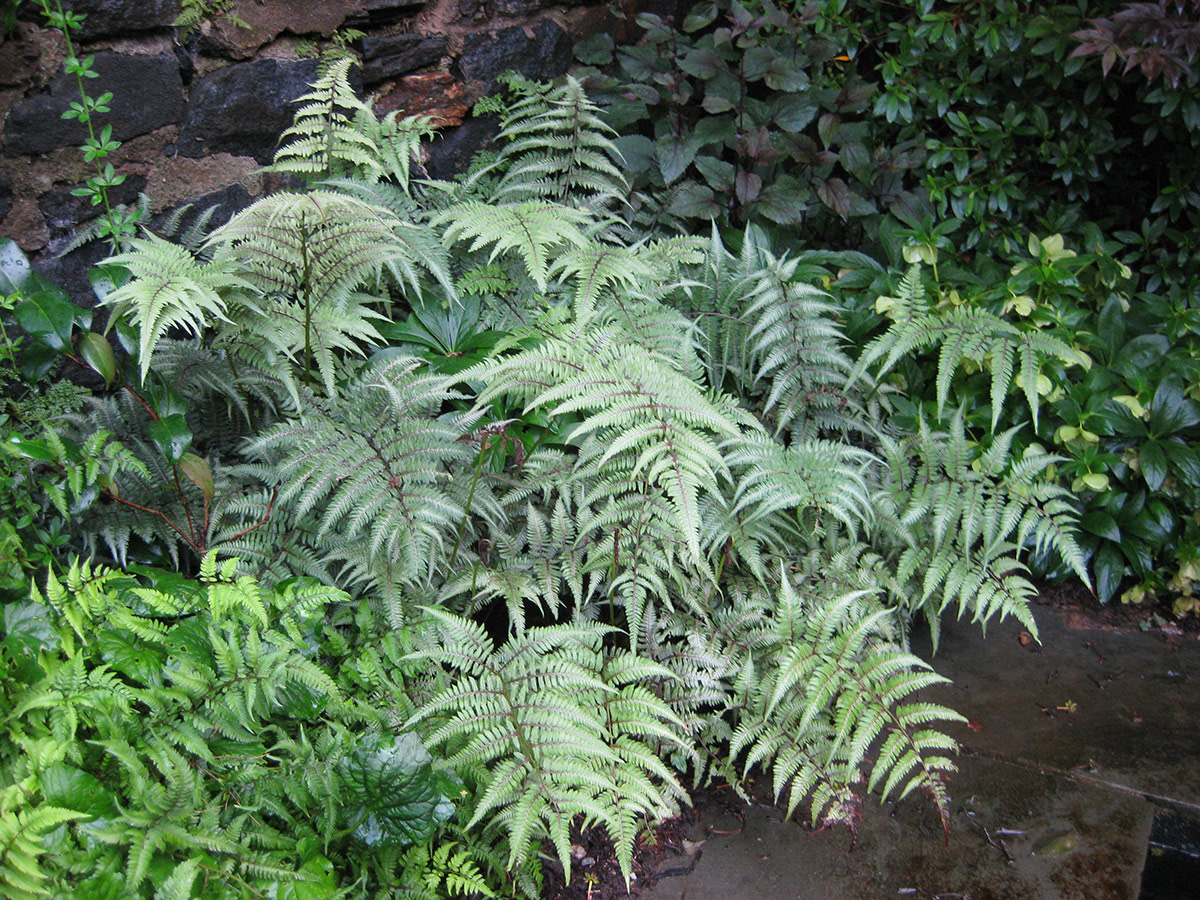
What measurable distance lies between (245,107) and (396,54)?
2.14 feet

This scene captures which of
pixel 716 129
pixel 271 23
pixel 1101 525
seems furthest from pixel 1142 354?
pixel 271 23

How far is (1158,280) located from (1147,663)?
1793mm

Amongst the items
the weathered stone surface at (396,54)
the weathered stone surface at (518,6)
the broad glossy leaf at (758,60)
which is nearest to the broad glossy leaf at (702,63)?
the broad glossy leaf at (758,60)

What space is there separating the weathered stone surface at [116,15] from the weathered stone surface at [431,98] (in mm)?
760

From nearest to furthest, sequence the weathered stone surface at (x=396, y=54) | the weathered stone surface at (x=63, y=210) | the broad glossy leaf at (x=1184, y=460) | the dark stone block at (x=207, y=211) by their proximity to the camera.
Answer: the weathered stone surface at (x=63, y=210) → the dark stone block at (x=207, y=211) → the broad glossy leaf at (x=1184, y=460) → the weathered stone surface at (x=396, y=54)

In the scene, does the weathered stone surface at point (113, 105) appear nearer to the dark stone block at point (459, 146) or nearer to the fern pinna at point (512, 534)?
the fern pinna at point (512, 534)

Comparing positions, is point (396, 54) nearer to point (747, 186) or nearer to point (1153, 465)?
point (747, 186)

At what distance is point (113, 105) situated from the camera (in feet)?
8.43

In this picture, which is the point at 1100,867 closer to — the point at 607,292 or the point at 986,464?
the point at 986,464

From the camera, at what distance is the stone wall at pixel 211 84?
96.5 inches

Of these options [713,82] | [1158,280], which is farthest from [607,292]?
[1158,280]

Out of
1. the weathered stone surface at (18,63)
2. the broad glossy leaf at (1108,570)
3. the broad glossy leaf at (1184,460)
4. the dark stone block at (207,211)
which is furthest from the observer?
the broad glossy leaf at (1108,570)

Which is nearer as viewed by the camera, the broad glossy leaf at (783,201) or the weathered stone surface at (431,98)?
the weathered stone surface at (431,98)

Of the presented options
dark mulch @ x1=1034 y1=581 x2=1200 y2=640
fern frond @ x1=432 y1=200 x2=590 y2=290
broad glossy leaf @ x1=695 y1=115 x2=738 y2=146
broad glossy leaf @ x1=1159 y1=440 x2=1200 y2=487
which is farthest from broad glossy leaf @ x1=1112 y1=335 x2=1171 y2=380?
fern frond @ x1=432 y1=200 x2=590 y2=290
